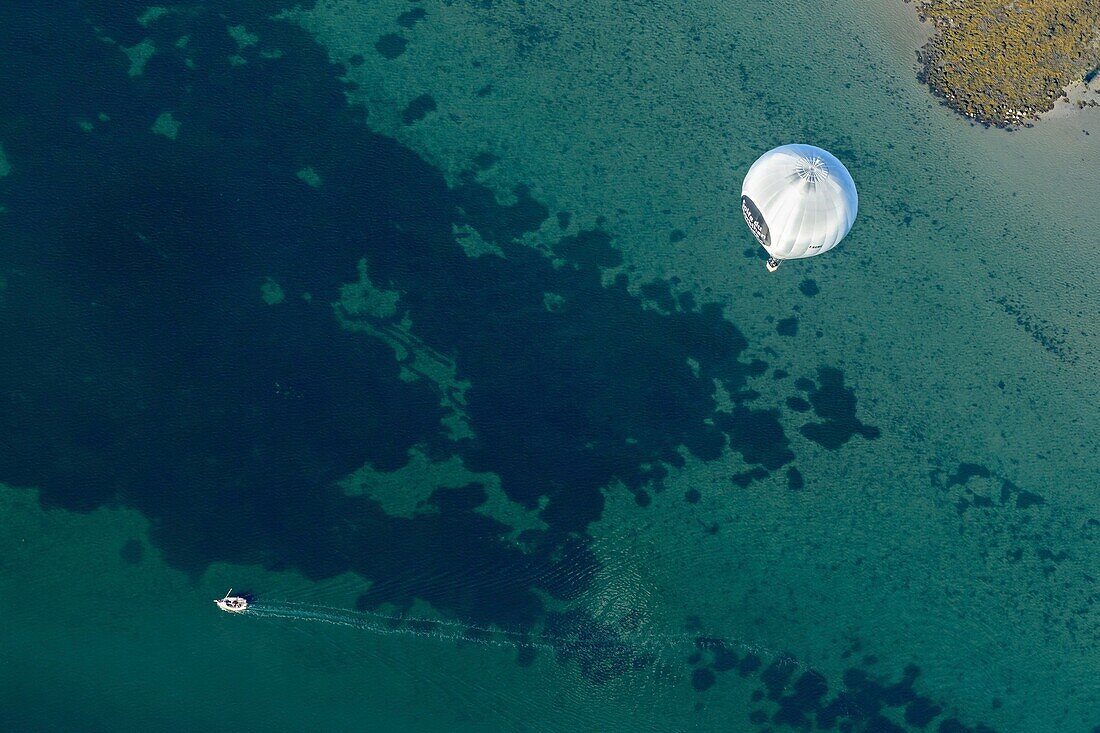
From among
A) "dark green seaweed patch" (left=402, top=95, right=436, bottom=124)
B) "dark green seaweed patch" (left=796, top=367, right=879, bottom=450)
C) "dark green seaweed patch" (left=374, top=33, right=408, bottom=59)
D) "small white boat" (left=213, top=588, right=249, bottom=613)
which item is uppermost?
"dark green seaweed patch" (left=374, top=33, right=408, bottom=59)

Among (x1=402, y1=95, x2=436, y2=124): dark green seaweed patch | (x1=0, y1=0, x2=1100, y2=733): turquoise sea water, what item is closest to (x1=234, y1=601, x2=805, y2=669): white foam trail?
(x1=0, y1=0, x2=1100, y2=733): turquoise sea water

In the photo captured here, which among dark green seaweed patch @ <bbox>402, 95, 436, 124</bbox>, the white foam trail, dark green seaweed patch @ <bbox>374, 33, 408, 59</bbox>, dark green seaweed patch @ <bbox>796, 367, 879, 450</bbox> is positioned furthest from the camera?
dark green seaweed patch @ <bbox>374, 33, 408, 59</bbox>

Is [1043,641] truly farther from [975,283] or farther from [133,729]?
[133,729]

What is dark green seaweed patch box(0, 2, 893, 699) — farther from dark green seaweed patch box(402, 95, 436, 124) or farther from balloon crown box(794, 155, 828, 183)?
balloon crown box(794, 155, 828, 183)

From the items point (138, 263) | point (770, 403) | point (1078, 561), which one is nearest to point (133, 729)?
point (138, 263)

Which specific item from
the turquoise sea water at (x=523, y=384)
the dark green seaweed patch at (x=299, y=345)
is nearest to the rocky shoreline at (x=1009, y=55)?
the turquoise sea water at (x=523, y=384)

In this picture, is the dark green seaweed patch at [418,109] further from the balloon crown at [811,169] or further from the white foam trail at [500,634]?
the white foam trail at [500,634]
